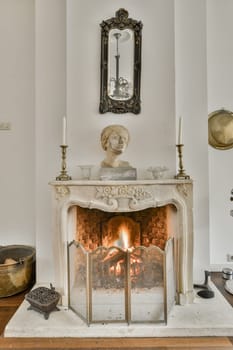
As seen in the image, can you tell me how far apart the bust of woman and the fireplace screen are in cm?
71

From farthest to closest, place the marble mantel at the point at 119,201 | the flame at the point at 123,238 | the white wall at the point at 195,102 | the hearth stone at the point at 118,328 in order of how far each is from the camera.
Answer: the white wall at the point at 195,102, the flame at the point at 123,238, the marble mantel at the point at 119,201, the hearth stone at the point at 118,328

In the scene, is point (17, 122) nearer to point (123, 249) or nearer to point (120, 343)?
point (123, 249)

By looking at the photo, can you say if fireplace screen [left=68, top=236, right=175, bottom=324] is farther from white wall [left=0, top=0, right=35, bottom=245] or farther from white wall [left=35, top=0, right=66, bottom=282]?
white wall [left=0, top=0, right=35, bottom=245]

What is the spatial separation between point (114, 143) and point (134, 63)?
76 centimetres

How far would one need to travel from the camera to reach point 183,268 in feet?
6.36

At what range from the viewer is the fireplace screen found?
5.51 ft

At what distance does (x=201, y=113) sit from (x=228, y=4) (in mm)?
1430

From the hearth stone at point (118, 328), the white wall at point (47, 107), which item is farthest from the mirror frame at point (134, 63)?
the hearth stone at point (118, 328)

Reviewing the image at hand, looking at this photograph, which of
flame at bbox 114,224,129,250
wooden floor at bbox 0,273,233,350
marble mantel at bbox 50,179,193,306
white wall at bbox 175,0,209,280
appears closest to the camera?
wooden floor at bbox 0,273,233,350

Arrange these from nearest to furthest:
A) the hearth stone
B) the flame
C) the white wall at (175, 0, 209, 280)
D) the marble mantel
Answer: the hearth stone → the marble mantel → the flame → the white wall at (175, 0, 209, 280)

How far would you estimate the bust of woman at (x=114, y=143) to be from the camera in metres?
1.95

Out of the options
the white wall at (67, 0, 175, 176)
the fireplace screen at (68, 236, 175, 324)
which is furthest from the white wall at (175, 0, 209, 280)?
the fireplace screen at (68, 236, 175, 324)

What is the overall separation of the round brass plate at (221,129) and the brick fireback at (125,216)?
1.06m

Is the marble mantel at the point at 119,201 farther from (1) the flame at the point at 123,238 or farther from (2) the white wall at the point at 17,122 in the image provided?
(2) the white wall at the point at 17,122
